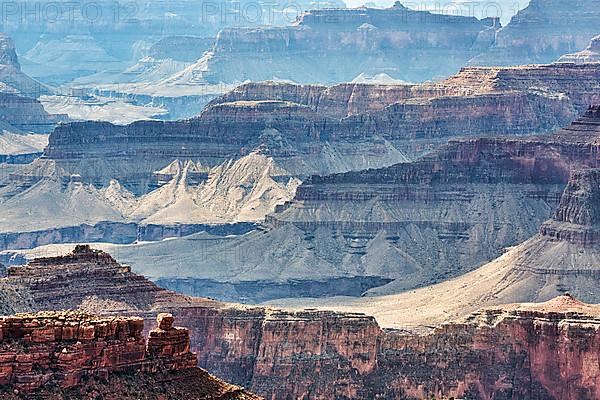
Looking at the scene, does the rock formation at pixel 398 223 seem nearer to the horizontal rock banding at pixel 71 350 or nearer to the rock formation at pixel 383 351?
the rock formation at pixel 383 351

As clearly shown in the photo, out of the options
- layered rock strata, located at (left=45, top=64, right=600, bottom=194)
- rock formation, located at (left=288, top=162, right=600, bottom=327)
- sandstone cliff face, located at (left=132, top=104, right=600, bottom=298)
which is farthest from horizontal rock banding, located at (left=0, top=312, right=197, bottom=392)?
layered rock strata, located at (left=45, top=64, right=600, bottom=194)

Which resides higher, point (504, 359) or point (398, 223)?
point (398, 223)

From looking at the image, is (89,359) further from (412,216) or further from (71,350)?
(412,216)

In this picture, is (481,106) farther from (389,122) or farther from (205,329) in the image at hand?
(205,329)

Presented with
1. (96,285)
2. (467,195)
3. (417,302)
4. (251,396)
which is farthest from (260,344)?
(467,195)

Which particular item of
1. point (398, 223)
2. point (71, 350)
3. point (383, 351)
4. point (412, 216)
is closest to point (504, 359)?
point (383, 351)
